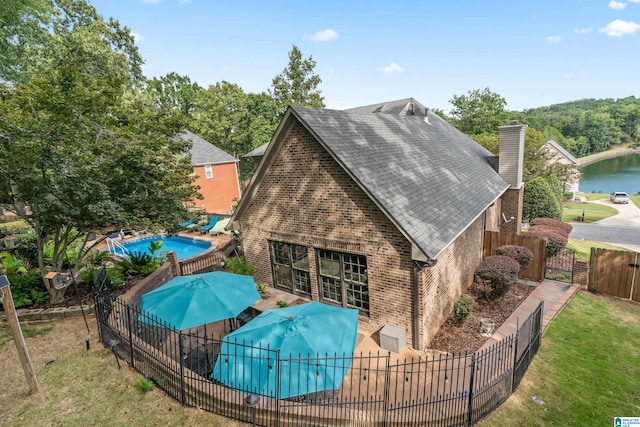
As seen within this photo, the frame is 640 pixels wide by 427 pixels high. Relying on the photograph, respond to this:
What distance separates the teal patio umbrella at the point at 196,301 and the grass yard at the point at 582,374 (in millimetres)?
6143

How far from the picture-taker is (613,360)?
352 inches

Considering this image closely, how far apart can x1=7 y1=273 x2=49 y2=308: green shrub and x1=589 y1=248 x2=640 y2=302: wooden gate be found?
20.0m

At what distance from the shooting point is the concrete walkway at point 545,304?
1015cm

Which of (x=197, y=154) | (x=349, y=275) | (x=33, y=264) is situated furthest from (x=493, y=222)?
(x=197, y=154)

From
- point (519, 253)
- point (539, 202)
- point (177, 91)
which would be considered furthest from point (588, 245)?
point (177, 91)

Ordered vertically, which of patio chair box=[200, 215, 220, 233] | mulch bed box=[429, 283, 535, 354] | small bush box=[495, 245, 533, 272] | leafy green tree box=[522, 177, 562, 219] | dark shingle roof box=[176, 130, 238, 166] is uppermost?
dark shingle roof box=[176, 130, 238, 166]

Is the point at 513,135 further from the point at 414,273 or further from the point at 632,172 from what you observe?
the point at 632,172

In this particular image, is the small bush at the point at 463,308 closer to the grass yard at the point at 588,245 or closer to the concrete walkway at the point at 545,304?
the concrete walkway at the point at 545,304

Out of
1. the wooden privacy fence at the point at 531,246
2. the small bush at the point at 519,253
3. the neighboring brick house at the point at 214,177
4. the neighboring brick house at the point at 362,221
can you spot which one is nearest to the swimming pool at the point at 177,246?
the neighboring brick house at the point at 214,177

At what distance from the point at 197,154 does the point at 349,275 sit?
26.0 meters

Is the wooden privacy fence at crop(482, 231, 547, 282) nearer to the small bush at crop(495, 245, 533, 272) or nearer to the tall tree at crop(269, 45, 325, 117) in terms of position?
the small bush at crop(495, 245, 533, 272)

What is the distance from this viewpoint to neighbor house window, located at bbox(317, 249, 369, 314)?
10.3 m

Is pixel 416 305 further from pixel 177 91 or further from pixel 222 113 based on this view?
pixel 177 91

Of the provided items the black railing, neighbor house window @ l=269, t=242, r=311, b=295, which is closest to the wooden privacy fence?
the black railing
